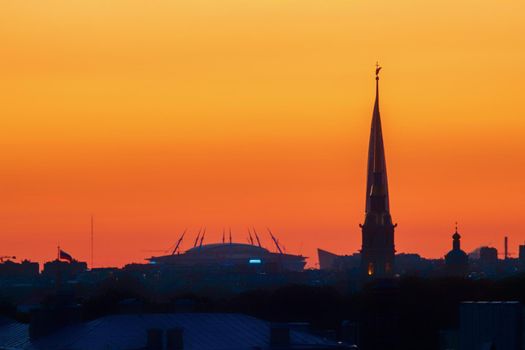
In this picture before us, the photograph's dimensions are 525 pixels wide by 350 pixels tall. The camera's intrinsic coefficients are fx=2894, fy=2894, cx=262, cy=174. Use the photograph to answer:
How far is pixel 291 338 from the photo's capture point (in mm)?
95250

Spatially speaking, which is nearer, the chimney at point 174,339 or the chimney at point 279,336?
the chimney at point 174,339

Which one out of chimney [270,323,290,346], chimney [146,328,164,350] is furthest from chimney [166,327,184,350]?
chimney [270,323,290,346]

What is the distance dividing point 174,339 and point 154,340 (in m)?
0.67

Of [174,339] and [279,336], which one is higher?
[279,336]

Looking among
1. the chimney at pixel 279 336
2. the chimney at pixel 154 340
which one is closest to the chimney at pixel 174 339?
the chimney at pixel 154 340

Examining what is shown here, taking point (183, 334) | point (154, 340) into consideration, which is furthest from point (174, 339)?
point (183, 334)

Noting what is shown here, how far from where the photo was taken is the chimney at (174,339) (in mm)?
90375

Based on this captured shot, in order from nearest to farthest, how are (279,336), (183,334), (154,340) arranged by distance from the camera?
(154,340)
(279,336)
(183,334)

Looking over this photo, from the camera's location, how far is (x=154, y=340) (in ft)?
297

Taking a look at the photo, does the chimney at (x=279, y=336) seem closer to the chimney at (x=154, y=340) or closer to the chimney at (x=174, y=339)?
the chimney at (x=174, y=339)

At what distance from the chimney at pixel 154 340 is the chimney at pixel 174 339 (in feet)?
0.83

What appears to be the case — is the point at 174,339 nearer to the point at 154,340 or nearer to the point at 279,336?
the point at 154,340

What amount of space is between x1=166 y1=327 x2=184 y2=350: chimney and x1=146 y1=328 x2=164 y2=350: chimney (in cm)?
25

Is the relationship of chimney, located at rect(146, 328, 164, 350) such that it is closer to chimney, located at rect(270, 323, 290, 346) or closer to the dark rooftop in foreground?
the dark rooftop in foreground
